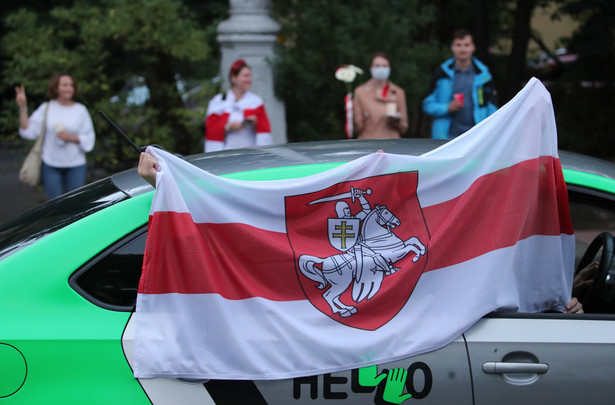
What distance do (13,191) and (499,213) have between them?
29.1ft

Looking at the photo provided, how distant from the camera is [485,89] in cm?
763

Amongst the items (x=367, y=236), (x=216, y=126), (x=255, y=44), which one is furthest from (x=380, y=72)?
(x=367, y=236)

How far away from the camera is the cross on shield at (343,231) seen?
3.11 m

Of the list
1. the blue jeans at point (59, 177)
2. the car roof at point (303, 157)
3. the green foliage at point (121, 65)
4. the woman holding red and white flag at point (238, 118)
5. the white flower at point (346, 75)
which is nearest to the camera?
the car roof at point (303, 157)

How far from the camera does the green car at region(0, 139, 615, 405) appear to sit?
2896mm

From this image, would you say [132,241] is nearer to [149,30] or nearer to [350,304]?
[350,304]

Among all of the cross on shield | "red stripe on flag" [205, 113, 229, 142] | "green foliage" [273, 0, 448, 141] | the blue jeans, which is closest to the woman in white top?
the blue jeans

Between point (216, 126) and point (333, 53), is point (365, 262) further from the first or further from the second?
point (333, 53)

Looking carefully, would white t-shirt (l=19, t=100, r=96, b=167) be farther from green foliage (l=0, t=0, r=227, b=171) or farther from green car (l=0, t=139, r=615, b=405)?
green car (l=0, t=139, r=615, b=405)

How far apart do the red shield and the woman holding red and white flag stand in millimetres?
4459


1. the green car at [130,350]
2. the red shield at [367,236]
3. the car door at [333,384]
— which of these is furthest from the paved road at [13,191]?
the red shield at [367,236]

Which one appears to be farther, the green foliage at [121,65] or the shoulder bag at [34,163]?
the green foliage at [121,65]

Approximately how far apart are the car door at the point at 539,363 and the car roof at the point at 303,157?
27.4 inches

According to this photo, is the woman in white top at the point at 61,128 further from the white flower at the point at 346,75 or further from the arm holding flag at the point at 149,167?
the arm holding flag at the point at 149,167
